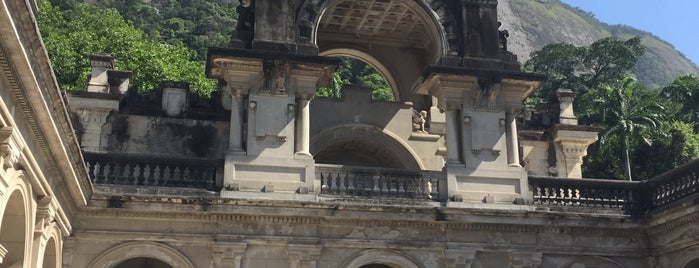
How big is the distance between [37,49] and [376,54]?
1368 centimetres

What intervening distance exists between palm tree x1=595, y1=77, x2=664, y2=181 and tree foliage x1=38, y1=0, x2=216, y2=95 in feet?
71.1

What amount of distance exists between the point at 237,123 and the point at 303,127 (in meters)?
1.45

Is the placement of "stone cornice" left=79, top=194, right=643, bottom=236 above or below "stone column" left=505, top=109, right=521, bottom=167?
below

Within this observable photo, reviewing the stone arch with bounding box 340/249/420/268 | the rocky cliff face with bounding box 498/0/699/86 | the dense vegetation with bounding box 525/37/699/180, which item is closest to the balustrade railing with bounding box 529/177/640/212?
the stone arch with bounding box 340/249/420/268

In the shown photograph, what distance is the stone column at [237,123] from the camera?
17.6 m

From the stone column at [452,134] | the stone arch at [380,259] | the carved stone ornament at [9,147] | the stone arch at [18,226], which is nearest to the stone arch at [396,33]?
the stone column at [452,134]

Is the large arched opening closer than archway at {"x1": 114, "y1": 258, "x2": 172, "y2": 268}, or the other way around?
archway at {"x1": 114, "y1": 258, "x2": 172, "y2": 268}

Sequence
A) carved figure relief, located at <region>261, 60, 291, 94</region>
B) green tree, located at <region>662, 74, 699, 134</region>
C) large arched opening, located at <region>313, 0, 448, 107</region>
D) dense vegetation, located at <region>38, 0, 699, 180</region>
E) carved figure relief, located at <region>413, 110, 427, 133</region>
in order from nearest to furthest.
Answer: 1. carved figure relief, located at <region>261, 60, 291, 94</region>
2. carved figure relief, located at <region>413, 110, 427, 133</region>
3. large arched opening, located at <region>313, 0, 448, 107</region>
4. dense vegetation, located at <region>38, 0, 699, 180</region>
5. green tree, located at <region>662, 74, 699, 134</region>

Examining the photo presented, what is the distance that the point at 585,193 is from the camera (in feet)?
61.6

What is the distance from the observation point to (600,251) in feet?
60.3

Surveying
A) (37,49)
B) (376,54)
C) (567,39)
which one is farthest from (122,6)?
(567,39)

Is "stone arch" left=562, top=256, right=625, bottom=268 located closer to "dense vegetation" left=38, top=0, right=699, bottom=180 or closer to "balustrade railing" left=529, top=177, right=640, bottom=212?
"balustrade railing" left=529, top=177, right=640, bottom=212

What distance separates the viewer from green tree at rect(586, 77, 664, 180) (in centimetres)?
4369

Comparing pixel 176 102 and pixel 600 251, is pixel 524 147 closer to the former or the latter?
pixel 600 251
